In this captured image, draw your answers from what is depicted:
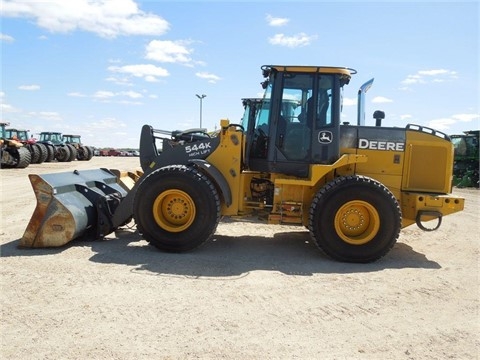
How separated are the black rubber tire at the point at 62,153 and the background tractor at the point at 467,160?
23157 millimetres

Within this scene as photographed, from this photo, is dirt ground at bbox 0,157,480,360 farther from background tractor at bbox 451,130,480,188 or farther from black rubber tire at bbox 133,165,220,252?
background tractor at bbox 451,130,480,188

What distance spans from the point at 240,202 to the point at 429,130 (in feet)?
9.80

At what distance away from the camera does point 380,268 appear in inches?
223

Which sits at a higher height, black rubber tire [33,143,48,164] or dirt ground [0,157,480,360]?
black rubber tire [33,143,48,164]

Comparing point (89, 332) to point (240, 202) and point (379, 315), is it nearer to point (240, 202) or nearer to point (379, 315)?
point (379, 315)

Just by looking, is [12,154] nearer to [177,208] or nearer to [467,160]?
[177,208]

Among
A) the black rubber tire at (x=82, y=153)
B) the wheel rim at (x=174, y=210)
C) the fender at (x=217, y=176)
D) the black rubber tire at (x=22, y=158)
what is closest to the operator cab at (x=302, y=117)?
the fender at (x=217, y=176)

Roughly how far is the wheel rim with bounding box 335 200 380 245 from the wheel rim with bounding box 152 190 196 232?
2.00 metres

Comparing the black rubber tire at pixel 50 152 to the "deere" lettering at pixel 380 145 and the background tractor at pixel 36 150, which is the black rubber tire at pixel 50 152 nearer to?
the background tractor at pixel 36 150

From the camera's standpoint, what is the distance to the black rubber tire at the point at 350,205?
586cm

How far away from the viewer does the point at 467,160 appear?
24.0 metres

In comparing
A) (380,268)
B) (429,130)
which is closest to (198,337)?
(380,268)

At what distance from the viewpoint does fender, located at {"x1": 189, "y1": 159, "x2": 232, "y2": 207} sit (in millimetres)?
6156

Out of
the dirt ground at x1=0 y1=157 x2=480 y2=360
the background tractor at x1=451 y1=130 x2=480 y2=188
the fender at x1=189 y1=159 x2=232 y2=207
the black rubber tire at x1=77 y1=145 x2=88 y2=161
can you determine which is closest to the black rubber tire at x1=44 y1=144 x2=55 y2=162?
the black rubber tire at x1=77 y1=145 x2=88 y2=161
